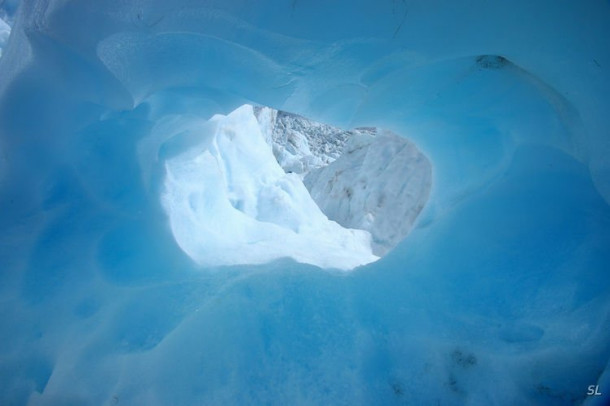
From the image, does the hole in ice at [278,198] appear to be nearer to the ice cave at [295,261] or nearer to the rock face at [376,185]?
the rock face at [376,185]

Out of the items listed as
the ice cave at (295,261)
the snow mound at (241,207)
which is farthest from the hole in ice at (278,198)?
the ice cave at (295,261)

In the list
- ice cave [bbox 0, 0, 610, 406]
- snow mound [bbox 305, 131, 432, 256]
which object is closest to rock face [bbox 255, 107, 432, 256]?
snow mound [bbox 305, 131, 432, 256]

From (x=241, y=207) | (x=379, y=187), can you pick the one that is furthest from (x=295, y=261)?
(x=379, y=187)

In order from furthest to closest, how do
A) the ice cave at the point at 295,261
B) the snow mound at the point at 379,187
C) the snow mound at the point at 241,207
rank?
the snow mound at the point at 379,187
the snow mound at the point at 241,207
the ice cave at the point at 295,261

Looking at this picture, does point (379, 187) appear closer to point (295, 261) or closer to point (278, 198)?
point (278, 198)

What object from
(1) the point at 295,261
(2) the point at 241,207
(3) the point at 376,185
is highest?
(1) the point at 295,261
